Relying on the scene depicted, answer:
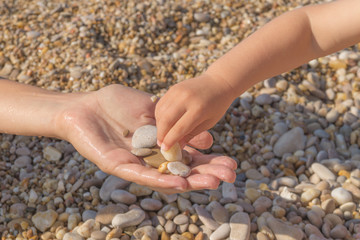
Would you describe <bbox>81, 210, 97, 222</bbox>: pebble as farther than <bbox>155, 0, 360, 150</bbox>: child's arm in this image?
Yes

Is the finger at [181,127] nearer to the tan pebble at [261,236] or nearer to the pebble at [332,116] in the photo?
the tan pebble at [261,236]

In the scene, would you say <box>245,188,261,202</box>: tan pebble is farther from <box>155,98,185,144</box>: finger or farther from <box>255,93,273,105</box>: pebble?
<box>255,93,273,105</box>: pebble

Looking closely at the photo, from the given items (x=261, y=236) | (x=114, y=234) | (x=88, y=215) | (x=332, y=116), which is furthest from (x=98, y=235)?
(x=332, y=116)

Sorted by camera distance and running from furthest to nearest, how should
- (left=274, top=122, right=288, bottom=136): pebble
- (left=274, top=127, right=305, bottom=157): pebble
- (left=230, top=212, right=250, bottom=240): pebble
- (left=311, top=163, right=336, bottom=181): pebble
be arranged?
(left=274, top=122, right=288, bottom=136): pebble < (left=274, top=127, right=305, bottom=157): pebble < (left=311, top=163, right=336, bottom=181): pebble < (left=230, top=212, right=250, bottom=240): pebble

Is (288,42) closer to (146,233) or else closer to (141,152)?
(141,152)

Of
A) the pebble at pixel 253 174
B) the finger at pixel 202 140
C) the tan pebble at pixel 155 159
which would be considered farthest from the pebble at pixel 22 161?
the pebble at pixel 253 174

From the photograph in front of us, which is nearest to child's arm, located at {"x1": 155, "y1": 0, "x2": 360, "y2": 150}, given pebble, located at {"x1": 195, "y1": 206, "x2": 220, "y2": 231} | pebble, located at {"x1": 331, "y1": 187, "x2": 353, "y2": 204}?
pebble, located at {"x1": 195, "y1": 206, "x2": 220, "y2": 231}
